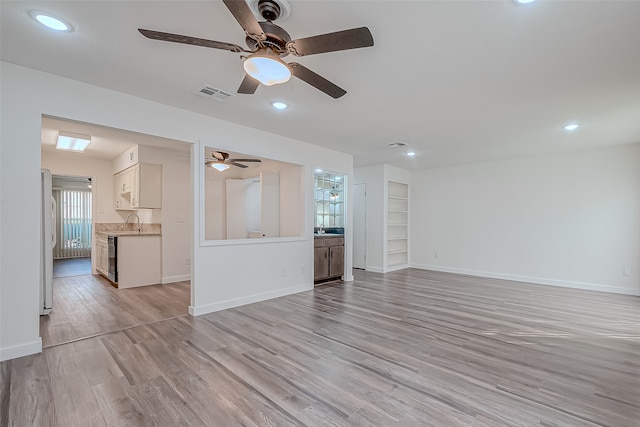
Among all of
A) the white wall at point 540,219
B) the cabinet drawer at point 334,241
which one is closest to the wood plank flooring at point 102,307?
the cabinet drawer at point 334,241

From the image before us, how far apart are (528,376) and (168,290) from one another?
5.12 meters

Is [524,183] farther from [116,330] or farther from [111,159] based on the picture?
[111,159]

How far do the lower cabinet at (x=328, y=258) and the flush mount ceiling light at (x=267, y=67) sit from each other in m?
3.86

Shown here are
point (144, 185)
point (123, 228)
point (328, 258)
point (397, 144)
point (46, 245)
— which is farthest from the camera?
point (123, 228)

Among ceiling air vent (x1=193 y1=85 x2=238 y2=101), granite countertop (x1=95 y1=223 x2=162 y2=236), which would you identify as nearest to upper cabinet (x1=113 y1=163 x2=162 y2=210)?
granite countertop (x1=95 y1=223 x2=162 y2=236)

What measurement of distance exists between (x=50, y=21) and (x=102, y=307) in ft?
11.7

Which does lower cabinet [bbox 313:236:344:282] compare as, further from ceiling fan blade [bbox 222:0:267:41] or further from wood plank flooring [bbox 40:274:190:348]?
ceiling fan blade [bbox 222:0:267:41]

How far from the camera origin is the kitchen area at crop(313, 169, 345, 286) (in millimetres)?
5785

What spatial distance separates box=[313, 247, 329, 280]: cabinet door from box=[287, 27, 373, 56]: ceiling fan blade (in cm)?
412

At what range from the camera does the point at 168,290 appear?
5.15 m

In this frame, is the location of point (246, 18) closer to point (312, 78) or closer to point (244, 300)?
point (312, 78)

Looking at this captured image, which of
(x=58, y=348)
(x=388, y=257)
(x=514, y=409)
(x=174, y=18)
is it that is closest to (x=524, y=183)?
Answer: (x=388, y=257)

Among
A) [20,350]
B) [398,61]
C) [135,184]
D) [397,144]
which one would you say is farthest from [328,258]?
[20,350]

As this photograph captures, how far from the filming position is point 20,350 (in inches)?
104
